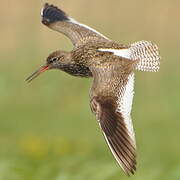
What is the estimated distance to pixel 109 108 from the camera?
28.2ft

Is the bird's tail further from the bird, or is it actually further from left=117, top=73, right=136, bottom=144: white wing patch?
left=117, top=73, right=136, bottom=144: white wing patch

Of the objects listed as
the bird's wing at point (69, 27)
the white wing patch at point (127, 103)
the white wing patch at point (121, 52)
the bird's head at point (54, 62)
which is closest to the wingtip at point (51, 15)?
the bird's wing at point (69, 27)

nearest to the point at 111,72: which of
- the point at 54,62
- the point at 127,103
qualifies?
the point at 127,103

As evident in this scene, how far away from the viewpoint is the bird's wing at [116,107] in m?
8.23

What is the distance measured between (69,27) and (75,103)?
278cm

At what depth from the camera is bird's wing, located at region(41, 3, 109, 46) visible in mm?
10539

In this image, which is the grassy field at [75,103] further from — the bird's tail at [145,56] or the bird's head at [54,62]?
the bird's tail at [145,56]

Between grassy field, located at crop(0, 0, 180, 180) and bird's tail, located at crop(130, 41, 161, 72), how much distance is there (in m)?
0.93

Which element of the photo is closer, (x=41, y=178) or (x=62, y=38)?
(x=41, y=178)

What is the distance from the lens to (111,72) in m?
9.05

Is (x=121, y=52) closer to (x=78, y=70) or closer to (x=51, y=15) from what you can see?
(x=78, y=70)
